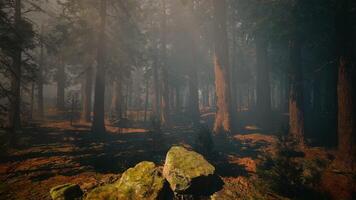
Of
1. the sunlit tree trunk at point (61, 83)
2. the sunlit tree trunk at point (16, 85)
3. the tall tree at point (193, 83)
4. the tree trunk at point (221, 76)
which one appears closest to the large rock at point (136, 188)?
the tree trunk at point (221, 76)

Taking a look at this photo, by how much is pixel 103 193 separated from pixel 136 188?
101cm

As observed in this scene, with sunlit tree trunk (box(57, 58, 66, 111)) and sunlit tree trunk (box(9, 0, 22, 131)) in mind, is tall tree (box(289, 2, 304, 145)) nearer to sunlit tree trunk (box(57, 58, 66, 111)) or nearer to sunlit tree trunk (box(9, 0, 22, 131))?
sunlit tree trunk (box(9, 0, 22, 131))

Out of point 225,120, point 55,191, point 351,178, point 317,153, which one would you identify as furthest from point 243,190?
point 225,120

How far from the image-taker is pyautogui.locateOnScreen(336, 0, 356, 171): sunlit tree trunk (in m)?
9.34

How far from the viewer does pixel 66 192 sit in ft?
22.7

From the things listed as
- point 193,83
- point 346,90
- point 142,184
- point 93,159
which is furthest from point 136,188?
point 193,83

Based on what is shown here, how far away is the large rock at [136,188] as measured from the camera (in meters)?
7.07

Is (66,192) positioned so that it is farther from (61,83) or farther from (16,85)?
(61,83)

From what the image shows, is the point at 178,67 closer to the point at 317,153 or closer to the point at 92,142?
the point at 92,142

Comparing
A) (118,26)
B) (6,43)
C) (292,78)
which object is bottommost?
(292,78)

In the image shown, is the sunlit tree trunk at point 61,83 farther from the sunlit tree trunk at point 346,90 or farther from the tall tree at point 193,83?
the sunlit tree trunk at point 346,90

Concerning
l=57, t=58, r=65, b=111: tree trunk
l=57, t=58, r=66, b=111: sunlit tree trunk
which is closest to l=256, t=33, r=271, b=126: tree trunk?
l=57, t=58, r=65, b=111: tree trunk

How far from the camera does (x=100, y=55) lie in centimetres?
1599

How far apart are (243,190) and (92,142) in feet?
30.1
